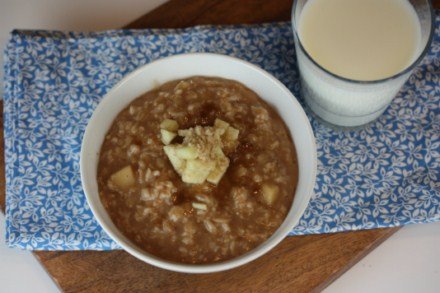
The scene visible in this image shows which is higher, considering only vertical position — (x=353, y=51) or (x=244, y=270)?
(x=353, y=51)

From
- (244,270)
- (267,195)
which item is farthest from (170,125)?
(244,270)

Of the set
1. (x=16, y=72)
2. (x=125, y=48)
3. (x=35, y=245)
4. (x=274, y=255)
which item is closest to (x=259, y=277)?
(x=274, y=255)

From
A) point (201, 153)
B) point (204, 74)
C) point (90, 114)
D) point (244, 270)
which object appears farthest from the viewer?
point (90, 114)

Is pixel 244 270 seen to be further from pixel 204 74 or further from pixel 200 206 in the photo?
pixel 204 74

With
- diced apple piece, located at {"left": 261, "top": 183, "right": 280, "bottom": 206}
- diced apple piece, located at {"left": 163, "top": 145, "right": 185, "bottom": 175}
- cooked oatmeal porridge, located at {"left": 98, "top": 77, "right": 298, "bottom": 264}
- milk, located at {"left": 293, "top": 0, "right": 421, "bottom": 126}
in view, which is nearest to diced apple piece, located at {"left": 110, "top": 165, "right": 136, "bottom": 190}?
cooked oatmeal porridge, located at {"left": 98, "top": 77, "right": 298, "bottom": 264}

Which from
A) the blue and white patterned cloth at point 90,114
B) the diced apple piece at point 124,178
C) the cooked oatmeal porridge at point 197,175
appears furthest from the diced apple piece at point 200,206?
the blue and white patterned cloth at point 90,114

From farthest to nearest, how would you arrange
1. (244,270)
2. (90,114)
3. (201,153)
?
(90,114), (244,270), (201,153)
